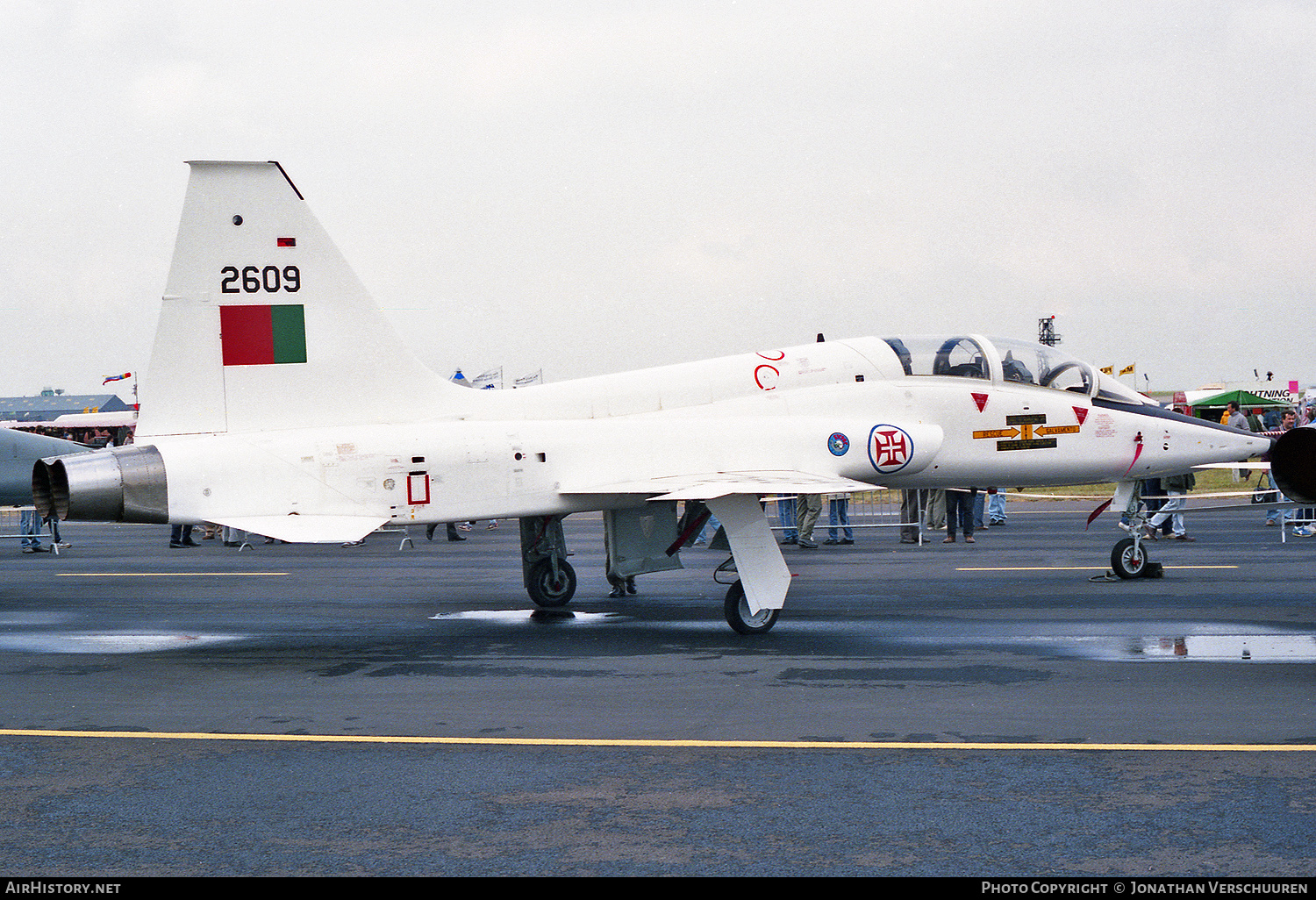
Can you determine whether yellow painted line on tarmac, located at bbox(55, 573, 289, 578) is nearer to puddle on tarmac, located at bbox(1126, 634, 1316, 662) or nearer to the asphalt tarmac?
the asphalt tarmac

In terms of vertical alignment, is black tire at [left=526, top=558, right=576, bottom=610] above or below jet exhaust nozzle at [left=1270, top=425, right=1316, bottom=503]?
below

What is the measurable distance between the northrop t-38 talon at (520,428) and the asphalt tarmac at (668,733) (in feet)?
4.50

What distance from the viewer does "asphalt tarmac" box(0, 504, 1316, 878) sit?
6.06 m

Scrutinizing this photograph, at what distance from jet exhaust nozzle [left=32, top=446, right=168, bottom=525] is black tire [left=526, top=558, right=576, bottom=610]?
4.74m

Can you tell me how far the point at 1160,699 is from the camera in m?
9.14

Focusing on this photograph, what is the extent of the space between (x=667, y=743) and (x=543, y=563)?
21.4 feet

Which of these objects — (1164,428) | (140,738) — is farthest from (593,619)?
(1164,428)

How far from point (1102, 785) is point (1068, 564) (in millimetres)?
12095

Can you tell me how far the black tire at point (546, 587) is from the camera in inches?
570

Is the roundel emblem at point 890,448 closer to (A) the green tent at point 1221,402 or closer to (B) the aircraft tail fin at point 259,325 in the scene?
(B) the aircraft tail fin at point 259,325

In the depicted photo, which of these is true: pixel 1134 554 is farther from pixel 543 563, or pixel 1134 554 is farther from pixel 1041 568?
pixel 543 563

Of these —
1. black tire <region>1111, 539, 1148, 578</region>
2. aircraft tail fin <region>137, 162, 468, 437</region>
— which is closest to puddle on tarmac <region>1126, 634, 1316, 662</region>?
black tire <region>1111, 539, 1148, 578</region>

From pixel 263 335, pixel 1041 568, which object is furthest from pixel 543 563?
pixel 1041 568
